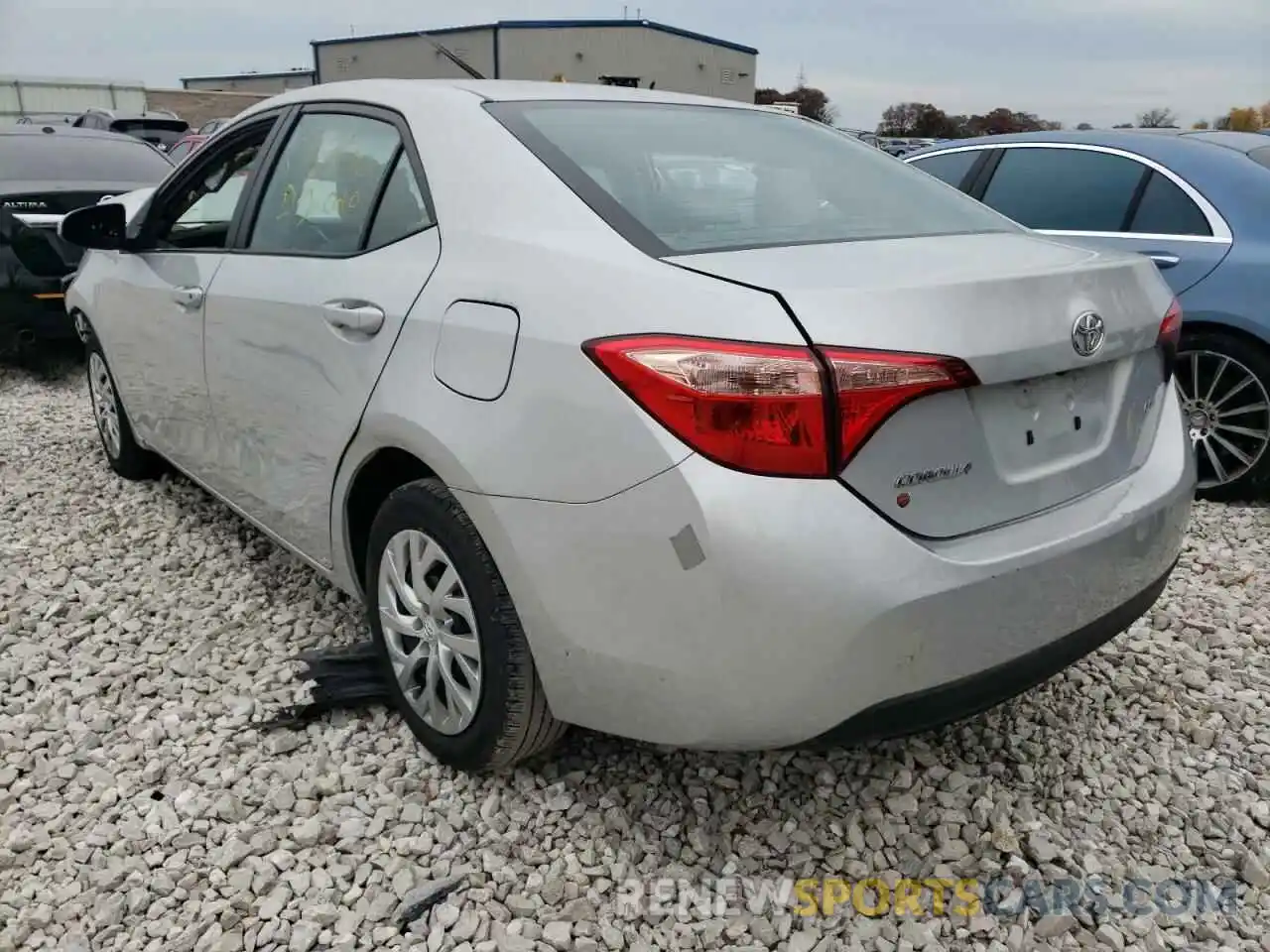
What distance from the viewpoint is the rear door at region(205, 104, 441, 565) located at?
238cm

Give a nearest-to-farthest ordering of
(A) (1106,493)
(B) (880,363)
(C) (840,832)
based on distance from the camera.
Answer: (B) (880,363), (A) (1106,493), (C) (840,832)

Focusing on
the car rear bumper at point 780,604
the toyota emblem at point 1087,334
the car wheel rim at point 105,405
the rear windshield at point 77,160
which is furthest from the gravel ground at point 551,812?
the rear windshield at point 77,160

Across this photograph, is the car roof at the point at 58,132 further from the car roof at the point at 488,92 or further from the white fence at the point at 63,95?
the white fence at the point at 63,95

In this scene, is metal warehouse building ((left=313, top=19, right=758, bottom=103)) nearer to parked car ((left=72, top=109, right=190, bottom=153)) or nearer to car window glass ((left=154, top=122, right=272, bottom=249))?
parked car ((left=72, top=109, right=190, bottom=153))

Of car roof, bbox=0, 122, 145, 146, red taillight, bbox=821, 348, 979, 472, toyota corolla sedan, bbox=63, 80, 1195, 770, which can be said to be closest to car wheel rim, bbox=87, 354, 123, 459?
A: toyota corolla sedan, bbox=63, 80, 1195, 770

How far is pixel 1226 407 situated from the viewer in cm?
434

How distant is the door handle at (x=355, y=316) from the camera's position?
2330 millimetres

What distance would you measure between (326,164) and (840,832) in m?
2.21

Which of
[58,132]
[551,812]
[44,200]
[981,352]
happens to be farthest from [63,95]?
[981,352]

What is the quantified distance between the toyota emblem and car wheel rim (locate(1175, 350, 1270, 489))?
2.60 meters

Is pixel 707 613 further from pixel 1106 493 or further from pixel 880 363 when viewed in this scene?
pixel 1106 493

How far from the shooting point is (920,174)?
2.87 meters

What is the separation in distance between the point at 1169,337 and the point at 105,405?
13.7 ft

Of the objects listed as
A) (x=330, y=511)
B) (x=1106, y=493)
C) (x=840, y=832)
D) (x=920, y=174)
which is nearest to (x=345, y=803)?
(x=330, y=511)
